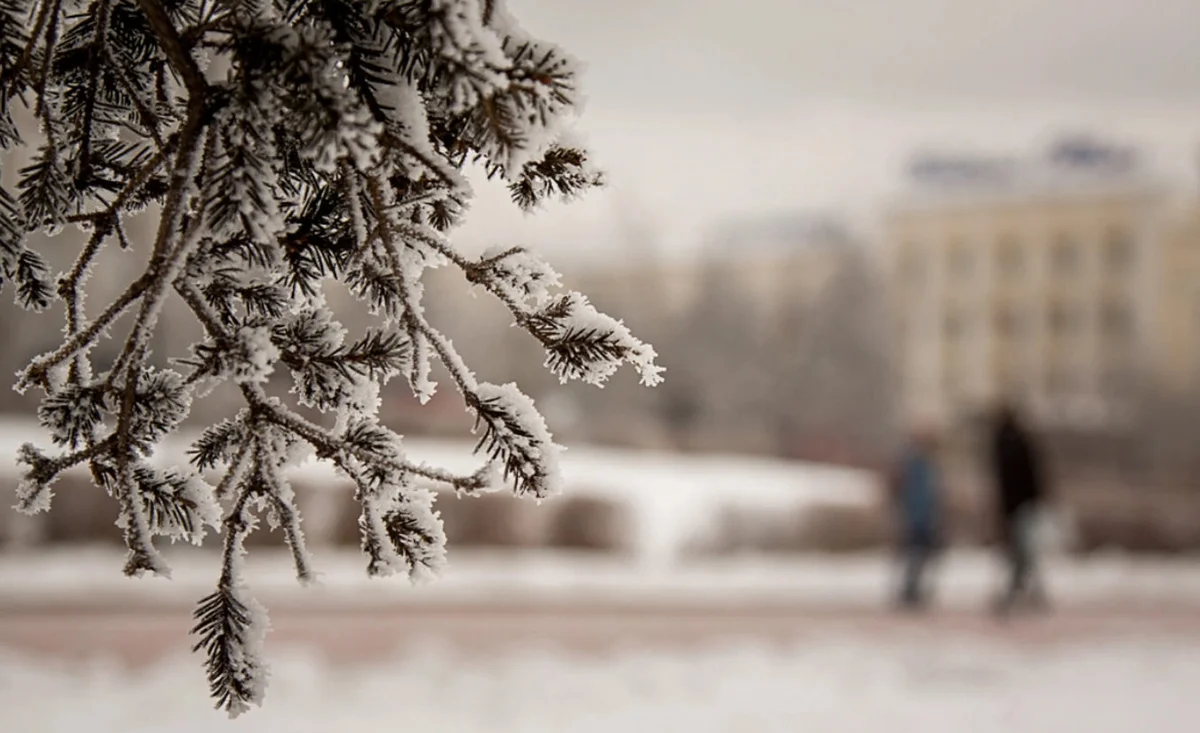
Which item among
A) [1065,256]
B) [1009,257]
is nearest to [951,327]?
[1009,257]

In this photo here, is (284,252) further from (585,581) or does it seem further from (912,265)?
(912,265)

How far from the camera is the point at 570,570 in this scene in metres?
12.9

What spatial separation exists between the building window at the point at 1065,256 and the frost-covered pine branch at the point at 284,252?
175 feet

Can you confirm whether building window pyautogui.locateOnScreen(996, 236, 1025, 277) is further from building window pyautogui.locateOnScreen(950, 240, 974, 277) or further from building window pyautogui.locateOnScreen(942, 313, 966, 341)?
building window pyautogui.locateOnScreen(942, 313, 966, 341)

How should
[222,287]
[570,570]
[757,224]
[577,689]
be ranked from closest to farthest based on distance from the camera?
[222,287]
[577,689]
[570,570]
[757,224]

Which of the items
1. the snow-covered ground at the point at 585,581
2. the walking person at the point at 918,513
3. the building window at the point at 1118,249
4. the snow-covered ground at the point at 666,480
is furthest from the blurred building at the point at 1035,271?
the walking person at the point at 918,513

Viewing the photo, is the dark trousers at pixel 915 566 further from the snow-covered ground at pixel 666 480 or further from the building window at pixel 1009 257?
the building window at pixel 1009 257

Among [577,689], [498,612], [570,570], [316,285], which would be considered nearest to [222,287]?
[316,285]

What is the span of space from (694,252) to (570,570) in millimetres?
26001

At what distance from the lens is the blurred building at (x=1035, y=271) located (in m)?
48.2

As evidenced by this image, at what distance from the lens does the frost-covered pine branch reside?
1.38 meters

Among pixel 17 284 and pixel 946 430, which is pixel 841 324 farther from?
pixel 17 284

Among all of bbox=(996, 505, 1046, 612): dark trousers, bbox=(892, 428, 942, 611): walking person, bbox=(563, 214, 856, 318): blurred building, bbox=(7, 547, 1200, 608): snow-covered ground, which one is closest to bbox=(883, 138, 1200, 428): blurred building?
bbox=(563, 214, 856, 318): blurred building

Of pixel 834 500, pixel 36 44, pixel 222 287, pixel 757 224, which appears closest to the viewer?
pixel 222 287
